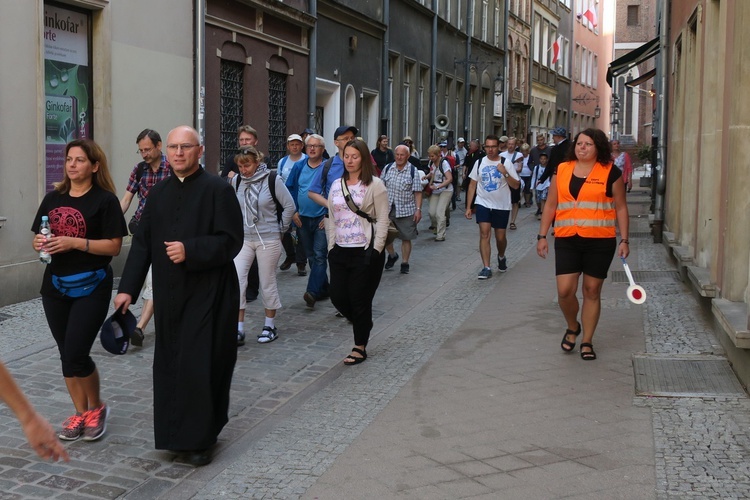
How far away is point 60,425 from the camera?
6.09 metres

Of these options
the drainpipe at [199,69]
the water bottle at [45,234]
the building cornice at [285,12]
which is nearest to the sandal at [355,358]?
the water bottle at [45,234]

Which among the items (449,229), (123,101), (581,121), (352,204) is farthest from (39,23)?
(581,121)

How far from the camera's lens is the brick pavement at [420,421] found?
507 cm

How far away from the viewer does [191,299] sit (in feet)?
17.8

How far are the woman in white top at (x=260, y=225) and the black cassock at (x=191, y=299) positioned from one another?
3.14 metres

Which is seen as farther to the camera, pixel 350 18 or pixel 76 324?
pixel 350 18

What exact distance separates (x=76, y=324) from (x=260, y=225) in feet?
10.4

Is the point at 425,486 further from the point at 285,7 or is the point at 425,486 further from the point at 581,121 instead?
the point at 581,121

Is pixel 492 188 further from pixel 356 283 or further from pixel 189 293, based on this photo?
pixel 189 293

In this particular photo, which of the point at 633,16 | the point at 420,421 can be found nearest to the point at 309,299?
the point at 420,421

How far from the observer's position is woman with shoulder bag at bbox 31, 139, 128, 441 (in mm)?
5758

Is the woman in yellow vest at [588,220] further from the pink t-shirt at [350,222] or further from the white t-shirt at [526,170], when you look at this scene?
the white t-shirt at [526,170]

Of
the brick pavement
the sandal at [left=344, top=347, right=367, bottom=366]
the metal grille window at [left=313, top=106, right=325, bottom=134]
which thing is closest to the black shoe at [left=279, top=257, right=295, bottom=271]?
the brick pavement

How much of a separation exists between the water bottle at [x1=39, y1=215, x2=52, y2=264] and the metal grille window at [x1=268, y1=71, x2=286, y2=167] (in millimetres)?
12820
